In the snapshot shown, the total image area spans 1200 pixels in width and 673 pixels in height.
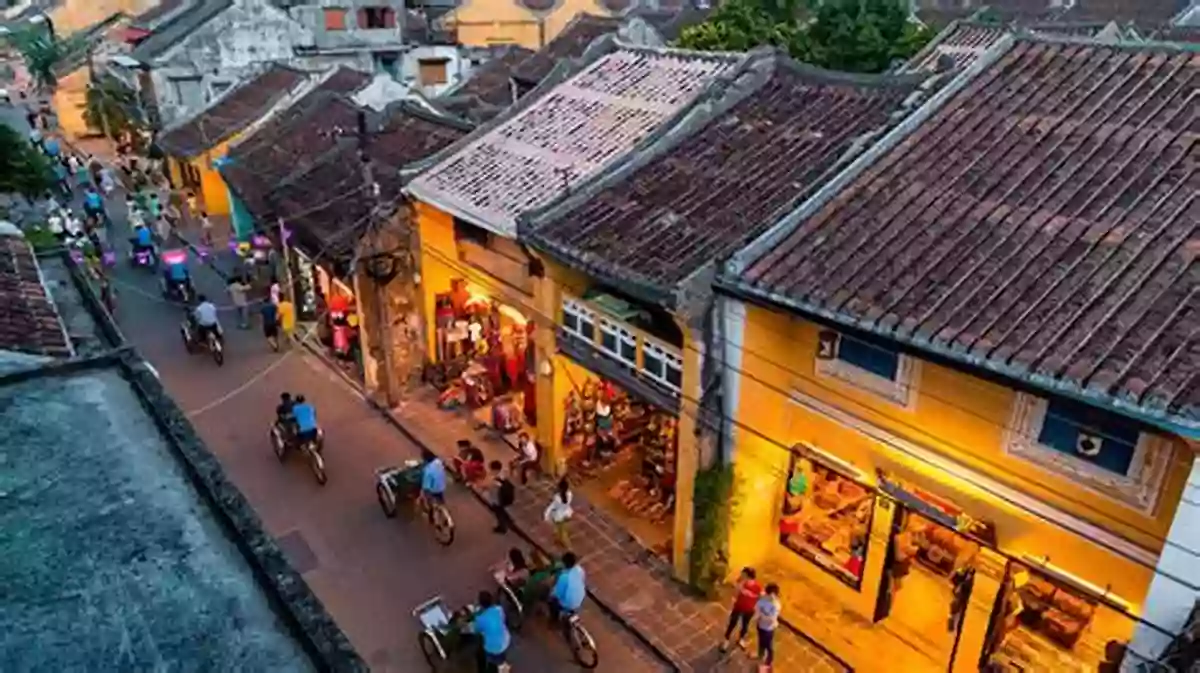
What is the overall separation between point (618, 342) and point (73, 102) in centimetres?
5073

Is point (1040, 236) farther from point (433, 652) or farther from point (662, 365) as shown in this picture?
point (433, 652)

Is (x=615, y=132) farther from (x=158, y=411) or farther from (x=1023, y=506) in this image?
(x=158, y=411)

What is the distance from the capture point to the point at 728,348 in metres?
12.4

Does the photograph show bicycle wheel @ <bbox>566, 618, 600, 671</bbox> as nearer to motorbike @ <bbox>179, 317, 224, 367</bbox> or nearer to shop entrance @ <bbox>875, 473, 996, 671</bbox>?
shop entrance @ <bbox>875, 473, 996, 671</bbox>

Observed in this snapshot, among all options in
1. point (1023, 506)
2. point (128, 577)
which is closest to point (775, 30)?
point (1023, 506)

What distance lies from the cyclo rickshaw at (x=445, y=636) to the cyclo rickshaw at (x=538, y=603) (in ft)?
2.13

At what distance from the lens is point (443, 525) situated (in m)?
15.0

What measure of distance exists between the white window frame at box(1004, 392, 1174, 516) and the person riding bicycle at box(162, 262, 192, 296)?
23293 millimetres

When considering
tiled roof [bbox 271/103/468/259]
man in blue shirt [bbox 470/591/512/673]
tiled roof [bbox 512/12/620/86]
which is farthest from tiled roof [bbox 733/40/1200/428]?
tiled roof [bbox 512/12/620/86]

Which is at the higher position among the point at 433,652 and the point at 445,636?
the point at 445,636

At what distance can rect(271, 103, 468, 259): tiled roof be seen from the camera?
62.0 ft

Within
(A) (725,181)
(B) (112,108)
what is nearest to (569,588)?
(A) (725,181)

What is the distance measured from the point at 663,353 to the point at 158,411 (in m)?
7.61

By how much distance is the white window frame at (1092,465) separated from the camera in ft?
29.5
